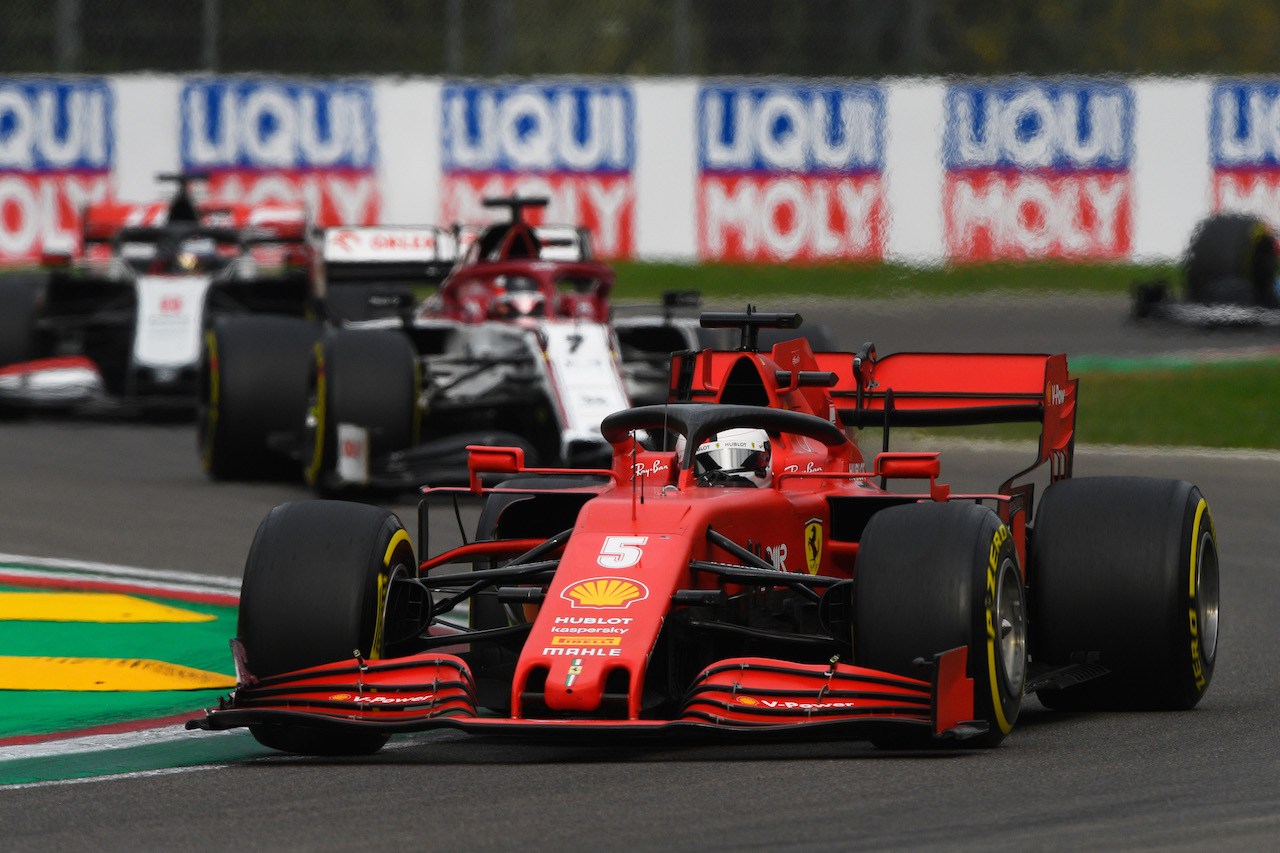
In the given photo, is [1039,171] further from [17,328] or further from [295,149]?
[17,328]

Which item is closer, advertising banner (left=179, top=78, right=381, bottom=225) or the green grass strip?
the green grass strip

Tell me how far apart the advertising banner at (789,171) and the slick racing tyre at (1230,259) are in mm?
3995

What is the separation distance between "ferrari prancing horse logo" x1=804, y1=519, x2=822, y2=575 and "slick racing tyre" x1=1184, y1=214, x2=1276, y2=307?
17969 millimetres

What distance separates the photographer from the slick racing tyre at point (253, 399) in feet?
47.7

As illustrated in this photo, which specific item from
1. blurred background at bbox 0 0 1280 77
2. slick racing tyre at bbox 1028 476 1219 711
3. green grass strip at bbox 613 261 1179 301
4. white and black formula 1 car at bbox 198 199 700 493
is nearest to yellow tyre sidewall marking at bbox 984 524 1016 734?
slick racing tyre at bbox 1028 476 1219 711

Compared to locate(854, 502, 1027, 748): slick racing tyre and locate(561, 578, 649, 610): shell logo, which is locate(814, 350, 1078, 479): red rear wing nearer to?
locate(854, 502, 1027, 748): slick racing tyre

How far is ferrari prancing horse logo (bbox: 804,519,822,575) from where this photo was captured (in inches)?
292

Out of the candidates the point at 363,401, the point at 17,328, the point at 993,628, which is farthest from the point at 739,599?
the point at 17,328

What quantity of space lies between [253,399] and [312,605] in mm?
8024

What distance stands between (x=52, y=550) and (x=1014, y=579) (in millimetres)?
6426

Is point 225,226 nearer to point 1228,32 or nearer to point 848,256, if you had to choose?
point 848,256

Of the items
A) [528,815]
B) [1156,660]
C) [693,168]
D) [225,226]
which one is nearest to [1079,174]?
[693,168]

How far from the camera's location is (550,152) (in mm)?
27922

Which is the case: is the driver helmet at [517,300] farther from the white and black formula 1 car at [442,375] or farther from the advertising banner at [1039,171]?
the advertising banner at [1039,171]
